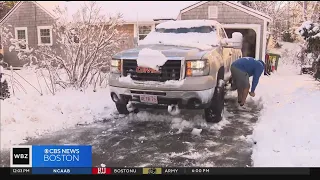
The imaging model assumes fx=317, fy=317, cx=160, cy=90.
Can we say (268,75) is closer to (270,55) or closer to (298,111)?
(270,55)

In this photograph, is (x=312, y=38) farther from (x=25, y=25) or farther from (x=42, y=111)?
(x=25, y=25)

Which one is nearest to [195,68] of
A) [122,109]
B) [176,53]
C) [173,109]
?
[176,53]

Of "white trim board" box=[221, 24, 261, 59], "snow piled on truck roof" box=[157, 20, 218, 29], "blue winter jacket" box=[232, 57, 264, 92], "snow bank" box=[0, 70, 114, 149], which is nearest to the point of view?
"snow bank" box=[0, 70, 114, 149]

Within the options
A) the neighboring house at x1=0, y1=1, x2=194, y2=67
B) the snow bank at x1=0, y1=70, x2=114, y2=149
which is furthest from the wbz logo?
the neighboring house at x1=0, y1=1, x2=194, y2=67

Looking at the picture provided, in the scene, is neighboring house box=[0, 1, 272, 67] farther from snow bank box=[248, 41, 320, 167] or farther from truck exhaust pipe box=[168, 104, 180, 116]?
snow bank box=[248, 41, 320, 167]

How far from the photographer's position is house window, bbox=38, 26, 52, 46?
5270 millimetres

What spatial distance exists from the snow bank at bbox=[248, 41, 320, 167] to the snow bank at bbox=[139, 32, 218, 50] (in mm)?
1333

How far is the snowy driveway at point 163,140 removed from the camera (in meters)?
3.03

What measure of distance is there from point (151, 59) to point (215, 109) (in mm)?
1142

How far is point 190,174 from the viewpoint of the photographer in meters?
2.67

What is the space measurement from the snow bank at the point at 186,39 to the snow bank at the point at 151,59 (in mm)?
682

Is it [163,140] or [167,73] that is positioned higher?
[167,73]

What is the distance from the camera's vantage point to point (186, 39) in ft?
15.9

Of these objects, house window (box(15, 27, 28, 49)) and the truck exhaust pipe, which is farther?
house window (box(15, 27, 28, 49))
